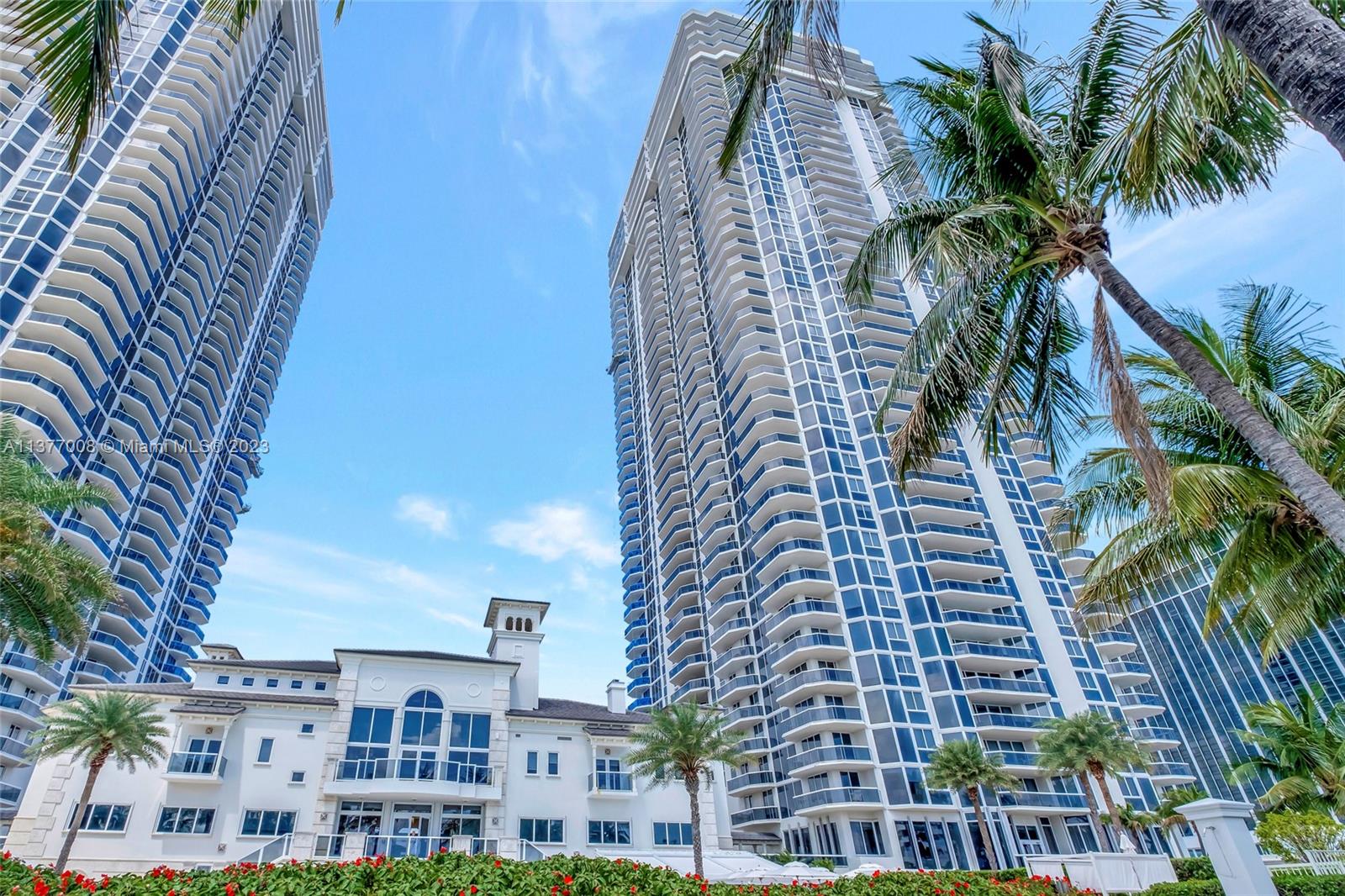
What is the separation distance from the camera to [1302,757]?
37.6 metres

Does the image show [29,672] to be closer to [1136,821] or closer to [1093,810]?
[1093,810]

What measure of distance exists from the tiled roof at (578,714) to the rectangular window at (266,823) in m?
10.2

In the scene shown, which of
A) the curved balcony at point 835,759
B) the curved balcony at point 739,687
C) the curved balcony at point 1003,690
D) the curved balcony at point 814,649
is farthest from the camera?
the curved balcony at point 739,687

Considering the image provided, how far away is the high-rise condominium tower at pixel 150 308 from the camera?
44.7 meters

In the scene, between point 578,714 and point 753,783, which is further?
point 753,783

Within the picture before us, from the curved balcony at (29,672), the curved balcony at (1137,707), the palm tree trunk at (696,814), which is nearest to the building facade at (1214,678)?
the curved balcony at (1137,707)

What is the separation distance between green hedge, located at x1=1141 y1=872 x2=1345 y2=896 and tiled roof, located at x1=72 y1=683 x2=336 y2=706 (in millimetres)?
32038

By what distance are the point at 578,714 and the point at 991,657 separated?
29611 millimetres

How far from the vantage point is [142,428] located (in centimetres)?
5569

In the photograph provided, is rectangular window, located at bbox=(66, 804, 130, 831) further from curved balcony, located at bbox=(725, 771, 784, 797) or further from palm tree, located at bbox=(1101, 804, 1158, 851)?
palm tree, located at bbox=(1101, 804, 1158, 851)

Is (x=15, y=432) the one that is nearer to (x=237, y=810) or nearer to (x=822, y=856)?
(x=237, y=810)

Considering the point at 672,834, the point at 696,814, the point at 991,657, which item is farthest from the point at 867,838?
the point at 696,814

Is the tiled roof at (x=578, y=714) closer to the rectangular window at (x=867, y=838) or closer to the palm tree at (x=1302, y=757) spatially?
the rectangular window at (x=867, y=838)

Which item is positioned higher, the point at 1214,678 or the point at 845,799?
the point at 1214,678
